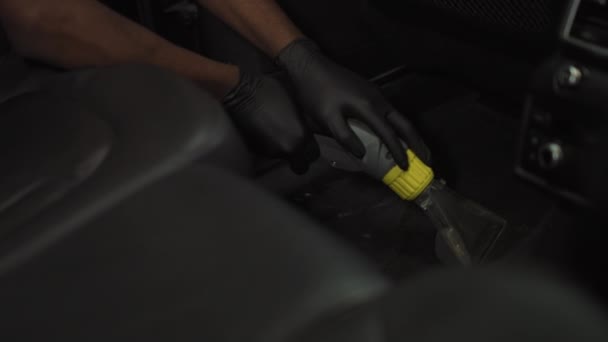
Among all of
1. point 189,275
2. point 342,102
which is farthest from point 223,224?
point 342,102

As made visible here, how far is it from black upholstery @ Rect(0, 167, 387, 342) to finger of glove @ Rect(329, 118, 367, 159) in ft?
1.14

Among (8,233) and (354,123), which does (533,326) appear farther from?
(354,123)

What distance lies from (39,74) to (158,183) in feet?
1.28

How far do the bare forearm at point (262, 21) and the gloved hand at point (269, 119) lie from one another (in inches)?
4.0

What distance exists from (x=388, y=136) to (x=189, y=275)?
475mm

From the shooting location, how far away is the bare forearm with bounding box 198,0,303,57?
116 cm

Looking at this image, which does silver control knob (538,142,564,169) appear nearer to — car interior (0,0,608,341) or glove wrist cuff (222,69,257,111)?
car interior (0,0,608,341)

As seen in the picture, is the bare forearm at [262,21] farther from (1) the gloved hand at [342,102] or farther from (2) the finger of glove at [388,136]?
(2) the finger of glove at [388,136]

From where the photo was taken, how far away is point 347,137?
1.05 metres

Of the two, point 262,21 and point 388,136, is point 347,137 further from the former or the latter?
point 262,21

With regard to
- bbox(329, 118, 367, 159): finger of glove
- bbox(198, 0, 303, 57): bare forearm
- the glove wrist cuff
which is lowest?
bbox(329, 118, 367, 159): finger of glove

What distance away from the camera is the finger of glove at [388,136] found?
1.02m

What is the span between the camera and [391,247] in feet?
4.29

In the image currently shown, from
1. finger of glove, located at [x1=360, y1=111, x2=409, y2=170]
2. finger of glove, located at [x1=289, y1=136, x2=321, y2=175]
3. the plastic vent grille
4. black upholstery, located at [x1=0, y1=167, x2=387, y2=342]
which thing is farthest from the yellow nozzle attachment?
black upholstery, located at [x1=0, y1=167, x2=387, y2=342]
